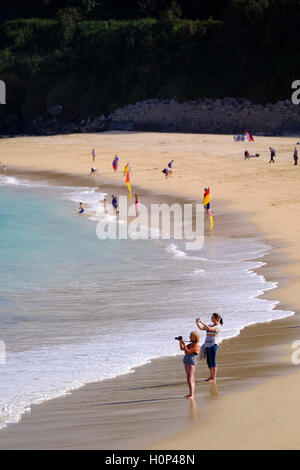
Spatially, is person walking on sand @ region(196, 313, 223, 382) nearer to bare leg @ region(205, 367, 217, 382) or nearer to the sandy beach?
bare leg @ region(205, 367, 217, 382)

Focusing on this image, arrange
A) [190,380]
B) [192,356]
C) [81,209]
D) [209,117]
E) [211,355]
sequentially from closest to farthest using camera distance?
1. [190,380]
2. [192,356]
3. [211,355]
4. [81,209]
5. [209,117]

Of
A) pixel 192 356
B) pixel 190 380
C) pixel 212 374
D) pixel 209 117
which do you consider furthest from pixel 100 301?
pixel 209 117

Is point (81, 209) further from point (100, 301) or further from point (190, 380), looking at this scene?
point (190, 380)

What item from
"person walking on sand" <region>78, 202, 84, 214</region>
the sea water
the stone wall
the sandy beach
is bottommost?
the sandy beach

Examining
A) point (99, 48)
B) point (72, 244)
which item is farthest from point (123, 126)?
point (72, 244)

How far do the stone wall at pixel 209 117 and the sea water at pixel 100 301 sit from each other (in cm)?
3354

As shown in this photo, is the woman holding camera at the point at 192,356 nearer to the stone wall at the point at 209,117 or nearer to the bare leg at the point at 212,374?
the bare leg at the point at 212,374

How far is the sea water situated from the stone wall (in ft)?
110

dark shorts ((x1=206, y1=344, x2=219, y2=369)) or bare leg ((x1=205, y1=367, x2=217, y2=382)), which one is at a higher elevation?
dark shorts ((x1=206, y1=344, x2=219, y2=369))

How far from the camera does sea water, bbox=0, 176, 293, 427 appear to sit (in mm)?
13828

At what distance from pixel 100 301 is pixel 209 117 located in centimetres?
4767

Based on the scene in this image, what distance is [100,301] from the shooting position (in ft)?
62.3

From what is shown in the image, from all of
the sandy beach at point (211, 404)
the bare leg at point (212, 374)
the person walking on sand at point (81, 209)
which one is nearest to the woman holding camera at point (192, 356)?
the sandy beach at point (211, 404)

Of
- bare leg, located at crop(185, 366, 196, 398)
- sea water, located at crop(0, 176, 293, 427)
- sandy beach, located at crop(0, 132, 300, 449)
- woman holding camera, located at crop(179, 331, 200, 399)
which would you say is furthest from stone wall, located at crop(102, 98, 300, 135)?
bare leg, located at crop(185, 366, 196, 398)
